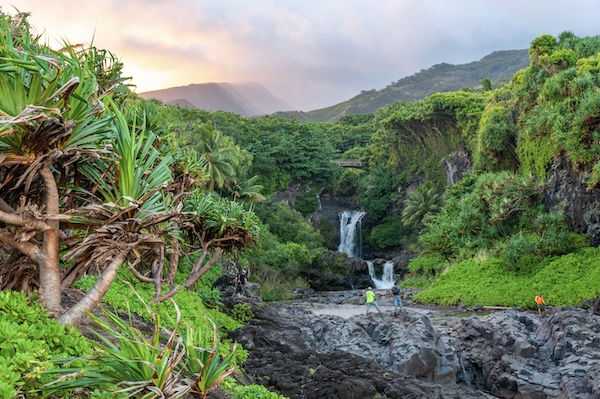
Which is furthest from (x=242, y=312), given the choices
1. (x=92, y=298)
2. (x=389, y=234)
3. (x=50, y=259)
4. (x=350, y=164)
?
(x=350, y=164)

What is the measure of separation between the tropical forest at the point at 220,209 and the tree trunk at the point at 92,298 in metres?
0.02

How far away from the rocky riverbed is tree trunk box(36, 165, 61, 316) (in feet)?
20.2

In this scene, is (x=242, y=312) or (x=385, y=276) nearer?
(x=242, y=312)

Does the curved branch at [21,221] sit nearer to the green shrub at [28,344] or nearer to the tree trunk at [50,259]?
the tree trunk at [50,259]

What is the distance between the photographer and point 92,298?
4.55m

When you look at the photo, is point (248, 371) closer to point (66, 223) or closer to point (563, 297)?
point (66, 223)

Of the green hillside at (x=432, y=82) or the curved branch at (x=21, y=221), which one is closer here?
the curved branch at (x=21, y=221)

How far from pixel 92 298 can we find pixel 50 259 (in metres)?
0.55

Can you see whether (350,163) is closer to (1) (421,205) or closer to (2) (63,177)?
(1) (421,205)

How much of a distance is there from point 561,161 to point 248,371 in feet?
70.6

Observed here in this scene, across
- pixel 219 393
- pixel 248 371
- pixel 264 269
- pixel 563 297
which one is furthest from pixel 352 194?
pixel 219 393

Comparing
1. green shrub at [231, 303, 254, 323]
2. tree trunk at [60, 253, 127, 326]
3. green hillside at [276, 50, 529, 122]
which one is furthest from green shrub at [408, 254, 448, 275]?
green hillside at [276, 50, 529, 122]

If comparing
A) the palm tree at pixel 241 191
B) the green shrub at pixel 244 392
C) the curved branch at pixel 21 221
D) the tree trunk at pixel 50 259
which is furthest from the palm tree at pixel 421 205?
the curved branch at pixel 21 221

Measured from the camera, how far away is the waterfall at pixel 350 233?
44.6 m
